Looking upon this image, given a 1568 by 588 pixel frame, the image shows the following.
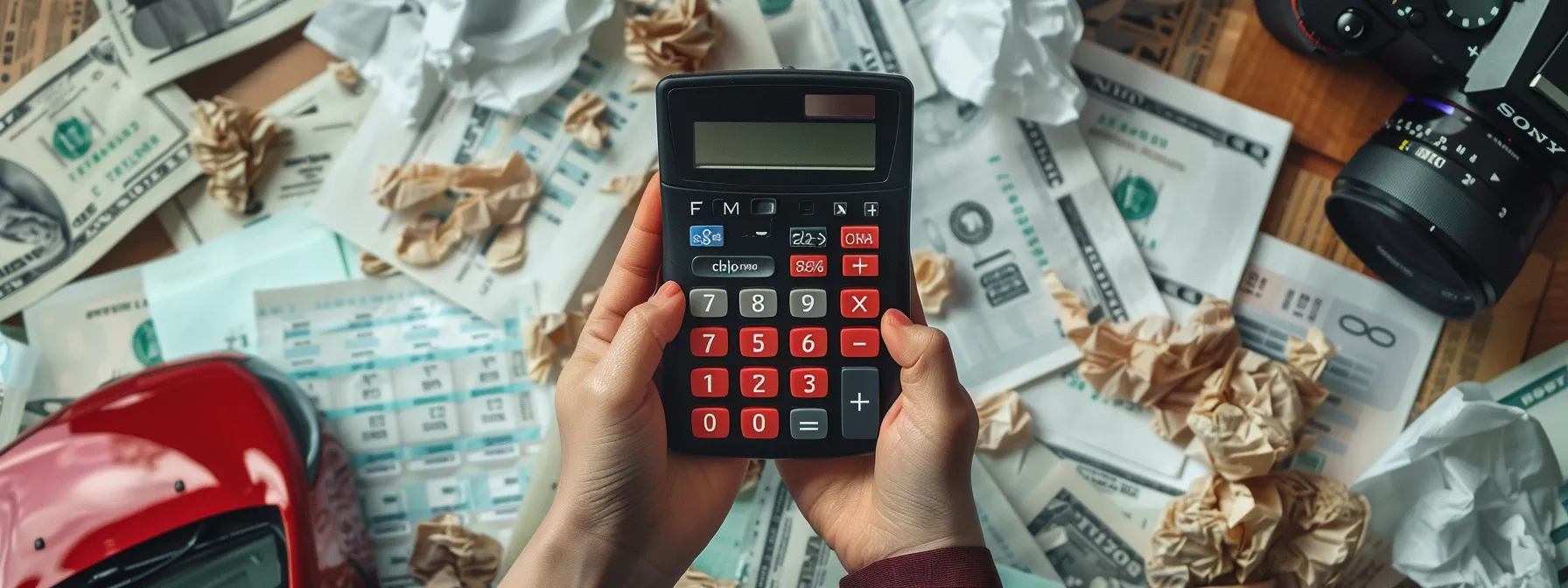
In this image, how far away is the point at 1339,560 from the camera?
0.54m

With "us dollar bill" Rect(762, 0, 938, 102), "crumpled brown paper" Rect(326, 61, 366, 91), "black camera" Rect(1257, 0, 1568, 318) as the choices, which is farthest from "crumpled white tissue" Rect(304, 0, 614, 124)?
"black camera" Rect(1257, 0, 1568, 318)

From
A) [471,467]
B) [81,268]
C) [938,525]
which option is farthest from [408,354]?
[938,525]

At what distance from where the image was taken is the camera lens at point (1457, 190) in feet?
1.62

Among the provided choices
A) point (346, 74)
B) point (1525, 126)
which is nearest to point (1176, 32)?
point (1525, 126)

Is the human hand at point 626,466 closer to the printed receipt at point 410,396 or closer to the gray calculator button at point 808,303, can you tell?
the gray calculator button at point 808,303

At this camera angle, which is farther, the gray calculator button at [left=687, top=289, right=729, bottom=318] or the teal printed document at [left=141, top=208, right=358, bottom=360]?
the teal printed document at [left=141, top=208, right=358, bottom=360]

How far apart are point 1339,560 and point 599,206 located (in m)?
0.48

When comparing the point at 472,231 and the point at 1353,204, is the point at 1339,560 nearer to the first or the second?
the point at 1353,204

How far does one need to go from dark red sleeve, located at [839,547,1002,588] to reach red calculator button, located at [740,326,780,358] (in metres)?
0.10

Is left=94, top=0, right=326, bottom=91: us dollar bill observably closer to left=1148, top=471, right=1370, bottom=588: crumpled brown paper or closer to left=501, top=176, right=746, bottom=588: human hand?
left=501, top=176, right=746, bottom=588: human hand

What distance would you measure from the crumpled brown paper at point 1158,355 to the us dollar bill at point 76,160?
1.91 ft

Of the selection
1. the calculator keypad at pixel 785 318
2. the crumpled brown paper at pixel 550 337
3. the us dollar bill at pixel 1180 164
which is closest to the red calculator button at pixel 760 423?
the calculator keypad at pixel 785 318

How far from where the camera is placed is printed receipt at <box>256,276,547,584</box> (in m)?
0.61

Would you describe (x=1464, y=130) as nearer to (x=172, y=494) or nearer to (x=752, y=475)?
(x=752, y=475)
